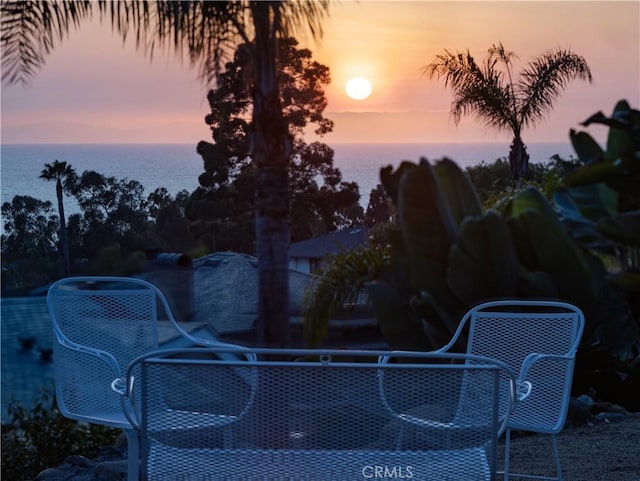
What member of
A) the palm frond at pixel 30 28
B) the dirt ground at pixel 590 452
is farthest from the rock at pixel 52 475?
the palm frond at pixel 30 28

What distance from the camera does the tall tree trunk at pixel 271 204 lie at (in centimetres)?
618

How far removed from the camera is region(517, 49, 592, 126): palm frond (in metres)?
10.3

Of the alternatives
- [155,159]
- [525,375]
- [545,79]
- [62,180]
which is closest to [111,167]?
[155,159]

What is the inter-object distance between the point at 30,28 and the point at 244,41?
5.25 ft

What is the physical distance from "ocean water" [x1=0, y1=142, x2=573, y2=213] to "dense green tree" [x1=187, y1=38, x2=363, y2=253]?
0.24 m

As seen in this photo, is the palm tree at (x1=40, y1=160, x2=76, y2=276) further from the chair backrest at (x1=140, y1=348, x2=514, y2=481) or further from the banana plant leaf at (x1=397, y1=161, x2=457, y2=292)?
the chair backrest at (x1=140, y1=348, x2=514, y2=481)

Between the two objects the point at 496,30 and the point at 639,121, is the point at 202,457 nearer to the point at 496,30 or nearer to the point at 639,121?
the point at 639,121

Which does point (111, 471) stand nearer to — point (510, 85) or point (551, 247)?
point (551, 247)

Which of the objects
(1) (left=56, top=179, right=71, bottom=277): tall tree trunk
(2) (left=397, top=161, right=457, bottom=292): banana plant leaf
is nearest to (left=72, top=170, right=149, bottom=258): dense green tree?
(1) (left=56, top=179, right=71, bottom=277): tall tree trunk

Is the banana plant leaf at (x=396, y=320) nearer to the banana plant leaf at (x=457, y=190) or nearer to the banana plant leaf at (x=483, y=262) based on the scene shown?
the banana plant leaf at (x=483, y=262)

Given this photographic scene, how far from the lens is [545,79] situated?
10.4 meters

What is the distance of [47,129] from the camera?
11.7 metres

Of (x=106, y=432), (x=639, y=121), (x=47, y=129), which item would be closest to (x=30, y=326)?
(x=47, y=129)

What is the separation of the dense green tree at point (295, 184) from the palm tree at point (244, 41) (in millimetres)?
3547
